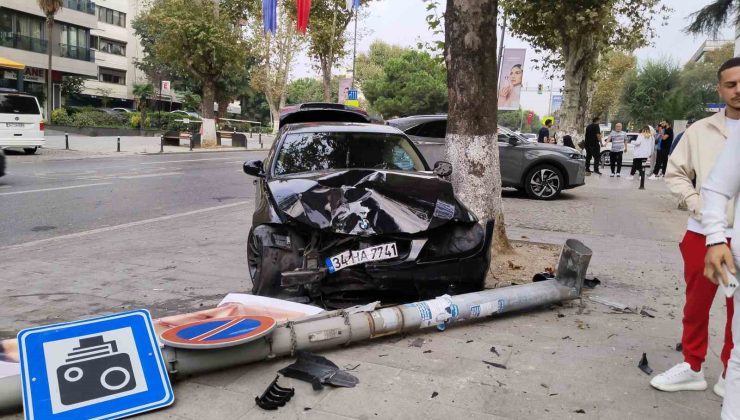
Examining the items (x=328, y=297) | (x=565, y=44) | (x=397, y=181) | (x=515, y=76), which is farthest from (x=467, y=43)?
(x=565, y=44)

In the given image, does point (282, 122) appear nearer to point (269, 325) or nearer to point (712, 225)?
point (269, 325)

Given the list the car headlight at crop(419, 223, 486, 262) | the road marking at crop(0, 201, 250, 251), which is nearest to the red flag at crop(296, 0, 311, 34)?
the road marking at crop(0, 201, 250, 251)

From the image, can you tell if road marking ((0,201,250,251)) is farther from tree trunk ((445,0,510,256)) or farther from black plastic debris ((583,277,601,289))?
black plastic debris ((583,277,601,289))

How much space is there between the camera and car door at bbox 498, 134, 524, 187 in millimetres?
12922

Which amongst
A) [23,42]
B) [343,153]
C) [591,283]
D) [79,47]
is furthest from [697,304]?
[79,47]

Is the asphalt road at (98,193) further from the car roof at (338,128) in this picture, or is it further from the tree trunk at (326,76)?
the tree trunk at (326,76)

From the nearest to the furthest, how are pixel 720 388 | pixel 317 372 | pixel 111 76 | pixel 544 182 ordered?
pixel 720 388 → pixel 317 372 → pixel 544 182 → pixel 111 76

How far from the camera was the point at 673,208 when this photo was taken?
12.4 metres

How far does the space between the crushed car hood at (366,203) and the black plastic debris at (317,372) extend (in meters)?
0.98

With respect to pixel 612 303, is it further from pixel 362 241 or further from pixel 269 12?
pixel 269 12

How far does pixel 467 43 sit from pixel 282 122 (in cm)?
371

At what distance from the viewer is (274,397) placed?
3092 millimetres

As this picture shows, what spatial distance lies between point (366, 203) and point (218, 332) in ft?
5.03

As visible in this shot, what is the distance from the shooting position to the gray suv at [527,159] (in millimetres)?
12820
